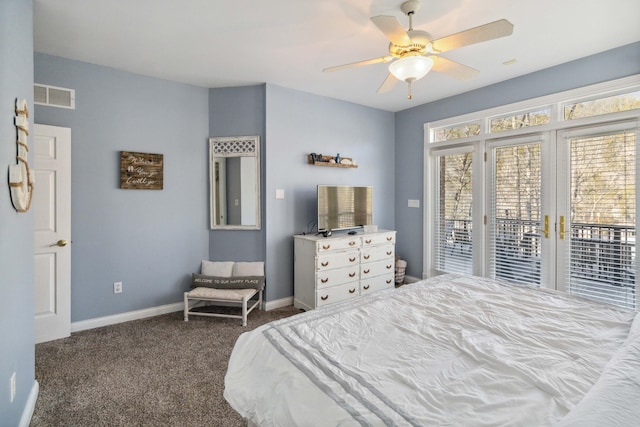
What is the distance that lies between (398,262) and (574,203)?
86.6 inches

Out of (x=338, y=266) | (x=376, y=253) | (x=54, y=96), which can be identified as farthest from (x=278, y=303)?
(x=54, y=96)

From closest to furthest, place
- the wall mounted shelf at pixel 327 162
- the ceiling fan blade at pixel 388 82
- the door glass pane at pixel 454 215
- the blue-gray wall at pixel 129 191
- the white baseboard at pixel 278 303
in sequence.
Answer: the ceiling fan blade at pixel 388 82 → the blue-gray wall at pixel 129 191 → the white baseboard at pixel 278 303 → the wall mounted shelf at pixel 327 162 → the door glass pane at pixel 454 215

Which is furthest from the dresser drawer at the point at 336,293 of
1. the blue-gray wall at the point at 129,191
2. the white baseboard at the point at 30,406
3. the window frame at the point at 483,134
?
the white baseboard at the point at 30,406

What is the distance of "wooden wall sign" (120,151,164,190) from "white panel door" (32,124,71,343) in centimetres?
47

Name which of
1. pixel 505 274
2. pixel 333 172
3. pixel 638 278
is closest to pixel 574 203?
pixel 638 278

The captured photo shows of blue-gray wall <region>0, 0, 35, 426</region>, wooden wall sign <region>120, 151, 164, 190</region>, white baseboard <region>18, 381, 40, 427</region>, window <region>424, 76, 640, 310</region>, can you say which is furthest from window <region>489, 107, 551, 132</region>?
white baseboard <region>18, 381, 40, 427</region>

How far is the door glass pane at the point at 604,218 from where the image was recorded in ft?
9.41

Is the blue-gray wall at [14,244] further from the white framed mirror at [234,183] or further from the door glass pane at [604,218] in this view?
the door glass pane at [604,218]

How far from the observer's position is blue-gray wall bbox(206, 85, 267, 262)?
3729 mm

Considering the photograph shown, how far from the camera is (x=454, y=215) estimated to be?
14.0 feet

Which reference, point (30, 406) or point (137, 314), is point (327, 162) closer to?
point (137, 314)

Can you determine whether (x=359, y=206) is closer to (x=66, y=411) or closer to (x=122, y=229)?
(x=122, y=229)

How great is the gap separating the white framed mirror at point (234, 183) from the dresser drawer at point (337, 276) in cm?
99

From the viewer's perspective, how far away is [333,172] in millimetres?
4277
